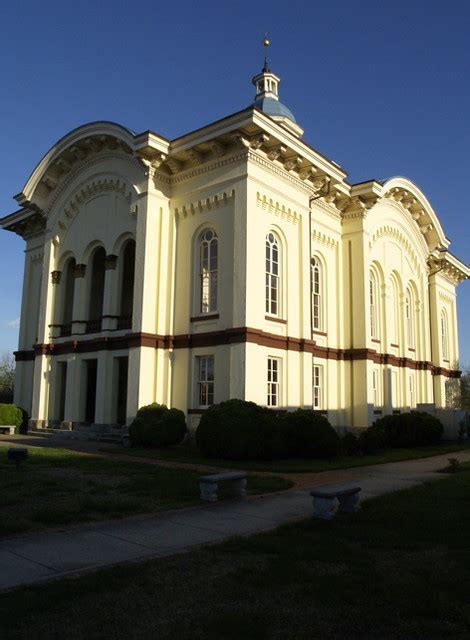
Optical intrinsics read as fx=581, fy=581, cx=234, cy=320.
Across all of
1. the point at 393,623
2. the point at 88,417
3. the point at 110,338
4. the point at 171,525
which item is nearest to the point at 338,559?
the point at 393,623

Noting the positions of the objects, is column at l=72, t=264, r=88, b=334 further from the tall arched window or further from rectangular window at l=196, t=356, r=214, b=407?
rectangular window at l=196, t=356, r=214, b=407

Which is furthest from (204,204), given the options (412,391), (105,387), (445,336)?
(445,336)

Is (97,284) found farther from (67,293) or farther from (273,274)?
(273,274)

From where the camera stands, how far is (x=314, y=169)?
23047mm

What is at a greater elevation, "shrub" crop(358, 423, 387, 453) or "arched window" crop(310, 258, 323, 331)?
"arched window" crop(310, 258, 323, 331)

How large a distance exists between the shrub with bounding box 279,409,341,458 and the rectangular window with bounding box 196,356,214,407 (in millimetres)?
4073

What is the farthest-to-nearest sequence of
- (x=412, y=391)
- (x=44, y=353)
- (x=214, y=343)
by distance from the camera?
(x=412, y=391)
(x=44, y=353)
(x=214, y=343)

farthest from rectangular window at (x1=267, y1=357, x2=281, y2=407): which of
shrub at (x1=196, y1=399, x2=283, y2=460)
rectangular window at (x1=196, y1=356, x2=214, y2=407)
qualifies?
shrub at (x1=196, y1=399, x2=283, y2=460)

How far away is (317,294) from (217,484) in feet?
51.3

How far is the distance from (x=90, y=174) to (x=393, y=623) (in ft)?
A: 77.6

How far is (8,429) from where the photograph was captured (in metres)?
24.9

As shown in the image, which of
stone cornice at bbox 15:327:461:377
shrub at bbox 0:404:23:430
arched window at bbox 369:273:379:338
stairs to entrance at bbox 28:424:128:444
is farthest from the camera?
arched window at bbox 369:273:379:338

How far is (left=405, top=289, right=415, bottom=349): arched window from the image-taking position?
3071cm

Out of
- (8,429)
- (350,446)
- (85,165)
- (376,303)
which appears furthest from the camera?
(376,303)
